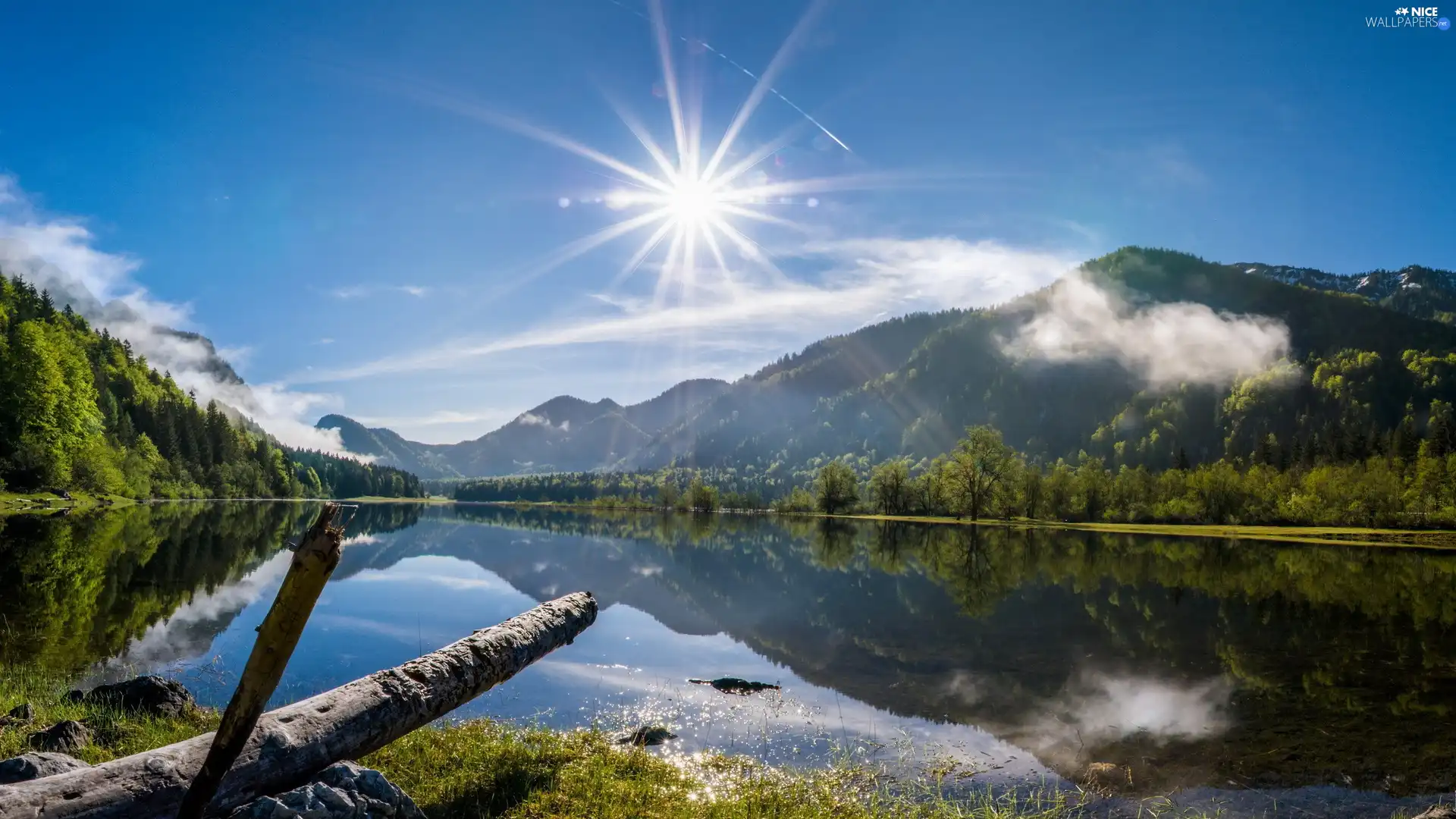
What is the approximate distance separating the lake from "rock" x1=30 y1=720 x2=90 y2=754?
4.59 metres

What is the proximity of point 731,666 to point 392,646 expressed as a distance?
34.2 feet

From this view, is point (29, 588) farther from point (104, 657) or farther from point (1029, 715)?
point (1029, 715)

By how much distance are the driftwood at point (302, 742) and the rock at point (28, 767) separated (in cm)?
59

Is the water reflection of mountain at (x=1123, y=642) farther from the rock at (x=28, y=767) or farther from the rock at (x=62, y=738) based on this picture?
the rock at (x=62, y=738)

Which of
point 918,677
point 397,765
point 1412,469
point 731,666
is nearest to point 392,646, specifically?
point 731,666

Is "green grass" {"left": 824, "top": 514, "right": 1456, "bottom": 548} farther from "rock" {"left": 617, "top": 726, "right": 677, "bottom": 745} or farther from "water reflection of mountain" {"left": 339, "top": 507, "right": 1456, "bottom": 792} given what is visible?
"rock" {"left": 617, "top": 726, "right": 677, "bottom": 745}

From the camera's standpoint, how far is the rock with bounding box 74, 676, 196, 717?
12250mm

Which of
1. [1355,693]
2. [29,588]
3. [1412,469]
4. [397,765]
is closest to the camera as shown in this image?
[397,765]

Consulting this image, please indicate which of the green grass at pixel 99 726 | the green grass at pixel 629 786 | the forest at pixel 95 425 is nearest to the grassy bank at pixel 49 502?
the forest at pixel 95 425

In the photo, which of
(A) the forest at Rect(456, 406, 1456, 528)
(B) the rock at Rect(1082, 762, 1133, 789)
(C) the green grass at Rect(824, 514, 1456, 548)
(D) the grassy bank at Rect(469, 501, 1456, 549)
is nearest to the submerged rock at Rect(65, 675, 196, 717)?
(B) the rock at Rect(1082, 762, 1133, 789)

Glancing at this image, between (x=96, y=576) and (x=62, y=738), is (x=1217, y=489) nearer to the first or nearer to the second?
(x=96, y=576)

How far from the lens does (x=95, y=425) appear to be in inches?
3856

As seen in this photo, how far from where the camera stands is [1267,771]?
12.1 meters

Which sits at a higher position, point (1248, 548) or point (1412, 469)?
point (1412, 469)
